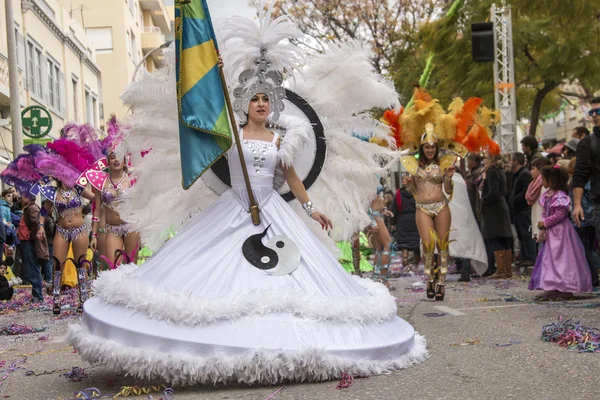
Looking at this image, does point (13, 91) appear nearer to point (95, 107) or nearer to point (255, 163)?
point (255, 163)

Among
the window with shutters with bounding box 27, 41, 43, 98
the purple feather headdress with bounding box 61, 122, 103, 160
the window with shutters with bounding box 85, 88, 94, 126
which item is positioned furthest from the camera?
the window with shutters with bounding box 85, 88, 94, 126

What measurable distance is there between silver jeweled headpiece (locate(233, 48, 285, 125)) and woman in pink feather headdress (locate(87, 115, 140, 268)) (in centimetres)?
374

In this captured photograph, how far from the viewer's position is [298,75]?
6.39 m

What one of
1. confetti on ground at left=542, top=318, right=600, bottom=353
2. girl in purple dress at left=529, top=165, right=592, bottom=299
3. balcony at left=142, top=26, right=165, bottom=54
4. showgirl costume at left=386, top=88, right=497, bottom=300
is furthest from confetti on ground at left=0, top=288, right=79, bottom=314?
balcony at left=142, top=26, right=165, bottom=54

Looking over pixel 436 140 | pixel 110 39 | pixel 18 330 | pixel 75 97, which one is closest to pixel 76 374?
pixel 18 330

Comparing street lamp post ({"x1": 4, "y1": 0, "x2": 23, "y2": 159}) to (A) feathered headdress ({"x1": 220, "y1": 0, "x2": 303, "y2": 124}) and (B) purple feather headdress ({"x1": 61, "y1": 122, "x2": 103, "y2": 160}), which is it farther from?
(A) feathered headdress ({"x1": 220, "y1": 0, "x2": 303, "y2": 124})

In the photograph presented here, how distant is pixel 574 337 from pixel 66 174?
590cm

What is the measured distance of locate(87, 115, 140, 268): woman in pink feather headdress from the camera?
958 centimetres

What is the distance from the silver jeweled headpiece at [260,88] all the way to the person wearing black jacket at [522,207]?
756 centimetres

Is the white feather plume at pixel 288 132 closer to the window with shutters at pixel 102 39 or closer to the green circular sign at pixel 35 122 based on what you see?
the green circular sign at pixel 35 122

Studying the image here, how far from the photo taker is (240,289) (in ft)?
16.9

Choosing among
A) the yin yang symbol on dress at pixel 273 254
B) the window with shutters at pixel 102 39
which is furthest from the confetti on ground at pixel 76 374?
the window with shutters at pixel 102 39

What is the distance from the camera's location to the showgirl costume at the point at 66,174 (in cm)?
993

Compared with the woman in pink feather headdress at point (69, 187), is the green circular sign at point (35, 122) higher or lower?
higher
